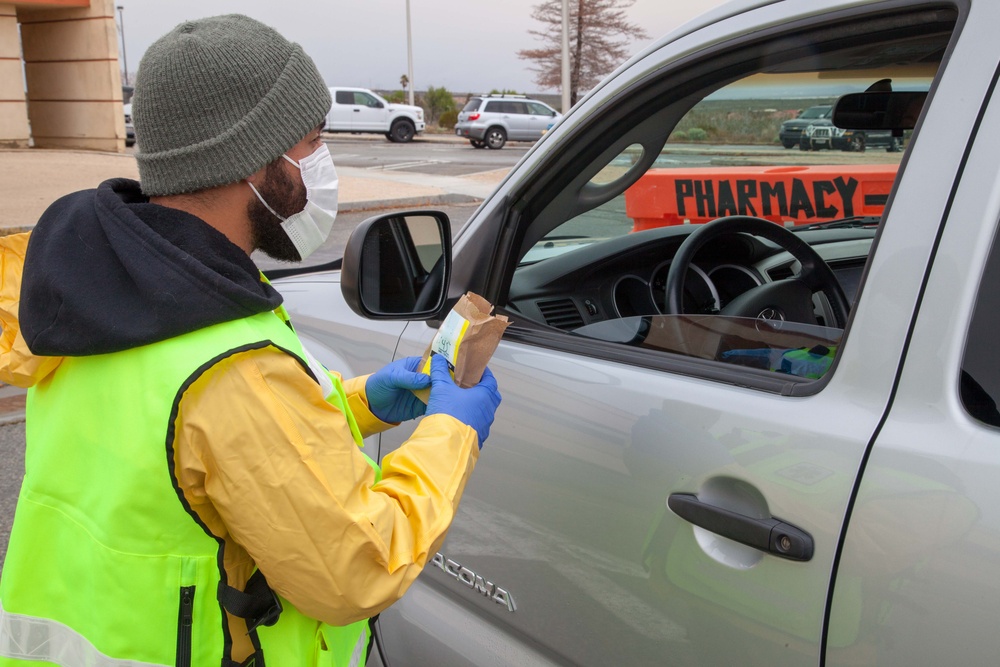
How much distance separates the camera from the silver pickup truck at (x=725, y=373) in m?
1.22

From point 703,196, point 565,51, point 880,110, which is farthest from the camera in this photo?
point 565,51

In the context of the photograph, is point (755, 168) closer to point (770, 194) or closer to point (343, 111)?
point (770, 194)

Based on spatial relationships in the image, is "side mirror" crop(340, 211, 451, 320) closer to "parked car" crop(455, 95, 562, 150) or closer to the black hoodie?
the black hoodie

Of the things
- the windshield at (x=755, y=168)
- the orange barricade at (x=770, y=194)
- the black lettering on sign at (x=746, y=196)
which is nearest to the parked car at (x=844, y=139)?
the windshield at (x=755, y=168)

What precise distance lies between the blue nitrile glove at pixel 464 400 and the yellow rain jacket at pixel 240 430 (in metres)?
0.13

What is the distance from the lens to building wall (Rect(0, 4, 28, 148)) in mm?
18828

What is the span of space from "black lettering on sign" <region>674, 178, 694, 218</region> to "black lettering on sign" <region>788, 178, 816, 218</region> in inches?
14.1

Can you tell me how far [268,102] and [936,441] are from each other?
110 centimetres

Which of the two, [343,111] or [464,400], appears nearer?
[464,400]

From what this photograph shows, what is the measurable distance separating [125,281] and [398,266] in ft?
2.92

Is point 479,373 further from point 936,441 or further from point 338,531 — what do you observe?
point 936,441

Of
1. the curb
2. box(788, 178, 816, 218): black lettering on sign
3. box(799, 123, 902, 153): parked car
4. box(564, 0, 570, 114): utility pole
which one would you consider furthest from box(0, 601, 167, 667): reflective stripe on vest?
box(564, 0, 570, 114): utility pole

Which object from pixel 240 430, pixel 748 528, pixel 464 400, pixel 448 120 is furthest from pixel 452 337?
pixel 448 120

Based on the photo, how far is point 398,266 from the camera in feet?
6.90
